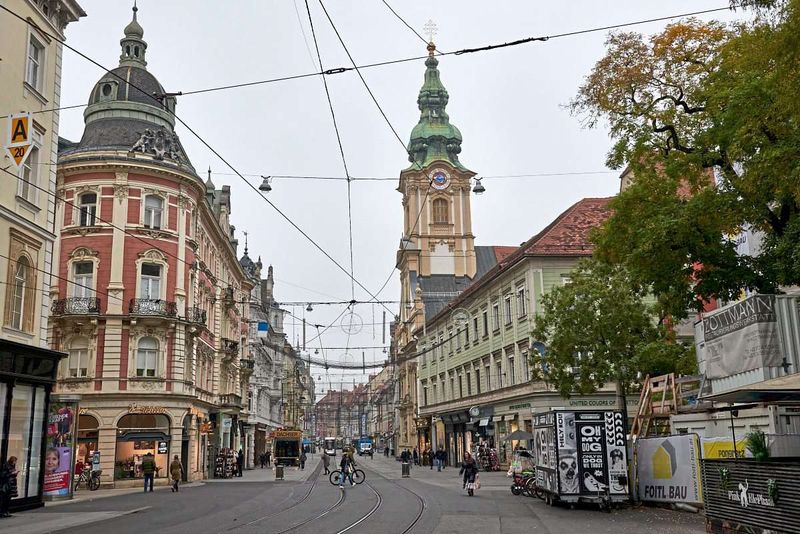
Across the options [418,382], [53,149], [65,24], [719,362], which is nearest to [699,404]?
[719,362]

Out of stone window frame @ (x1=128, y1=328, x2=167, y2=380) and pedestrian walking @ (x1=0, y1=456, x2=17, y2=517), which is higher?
stone window frame @ (x1=128, y1=328, x2=167, y2=380)

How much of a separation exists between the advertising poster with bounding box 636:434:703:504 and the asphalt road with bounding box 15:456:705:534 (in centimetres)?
58

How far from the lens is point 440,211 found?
83.2 m

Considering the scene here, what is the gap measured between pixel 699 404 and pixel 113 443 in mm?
26876

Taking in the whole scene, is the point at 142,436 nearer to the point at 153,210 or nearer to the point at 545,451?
the point at 153,210

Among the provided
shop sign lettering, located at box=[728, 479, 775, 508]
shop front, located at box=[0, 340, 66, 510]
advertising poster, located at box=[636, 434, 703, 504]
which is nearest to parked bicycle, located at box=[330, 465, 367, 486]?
shop front, located at box=[0, 340, 66, 510]

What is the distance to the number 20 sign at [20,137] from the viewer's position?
58.9 ft

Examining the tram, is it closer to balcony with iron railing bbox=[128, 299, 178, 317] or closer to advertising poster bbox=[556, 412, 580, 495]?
balcony with iron railing bbox=[128, 299, 178, 317]

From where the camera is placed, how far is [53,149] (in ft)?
77.9

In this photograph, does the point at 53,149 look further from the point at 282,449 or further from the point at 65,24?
the point at 282,449

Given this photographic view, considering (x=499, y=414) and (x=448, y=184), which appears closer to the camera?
(x=499, y=414)

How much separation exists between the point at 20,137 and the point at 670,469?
18.3 m

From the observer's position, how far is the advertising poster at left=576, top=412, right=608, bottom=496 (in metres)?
20.7

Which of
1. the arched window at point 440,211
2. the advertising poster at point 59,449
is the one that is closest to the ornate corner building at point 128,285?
the advertising poster at point 59,449
